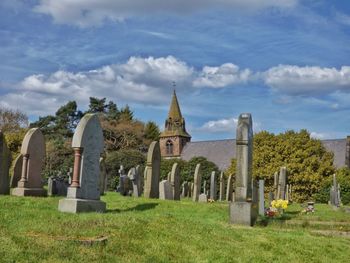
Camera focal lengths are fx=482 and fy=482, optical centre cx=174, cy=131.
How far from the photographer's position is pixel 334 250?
404 inches

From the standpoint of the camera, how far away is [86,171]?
12.6 metres

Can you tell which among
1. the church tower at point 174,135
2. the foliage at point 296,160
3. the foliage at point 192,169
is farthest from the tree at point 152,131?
the foliage at point 296,160

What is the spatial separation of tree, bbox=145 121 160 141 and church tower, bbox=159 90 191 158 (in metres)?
3.37

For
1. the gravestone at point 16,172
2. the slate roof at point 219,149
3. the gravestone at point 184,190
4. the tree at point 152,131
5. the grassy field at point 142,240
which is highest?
the tree at point 152,131

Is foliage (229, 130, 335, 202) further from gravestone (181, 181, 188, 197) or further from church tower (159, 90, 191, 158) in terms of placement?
church tower (159, 90, 191, 158)

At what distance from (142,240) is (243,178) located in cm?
552

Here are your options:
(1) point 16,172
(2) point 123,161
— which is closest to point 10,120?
(2) point 123,161

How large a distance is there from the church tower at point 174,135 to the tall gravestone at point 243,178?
7857cm

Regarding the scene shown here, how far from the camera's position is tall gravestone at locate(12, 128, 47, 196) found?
1602 cm

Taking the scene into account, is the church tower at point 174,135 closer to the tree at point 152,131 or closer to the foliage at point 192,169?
the tree at point 152,131

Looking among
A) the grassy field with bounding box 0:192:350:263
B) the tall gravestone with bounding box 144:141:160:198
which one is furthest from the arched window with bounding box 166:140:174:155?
the grassy field with bounding box 0:192:350:263

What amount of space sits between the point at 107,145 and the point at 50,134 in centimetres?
878

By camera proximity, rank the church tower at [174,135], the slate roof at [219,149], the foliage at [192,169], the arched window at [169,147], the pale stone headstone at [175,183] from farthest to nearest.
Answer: the arched window at [169,147], the church tower at [174,135], the slate roof at [219,149], the foliage at [192,169], the pale stone headstone at [175,183]

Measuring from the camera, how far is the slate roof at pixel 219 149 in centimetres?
7700
